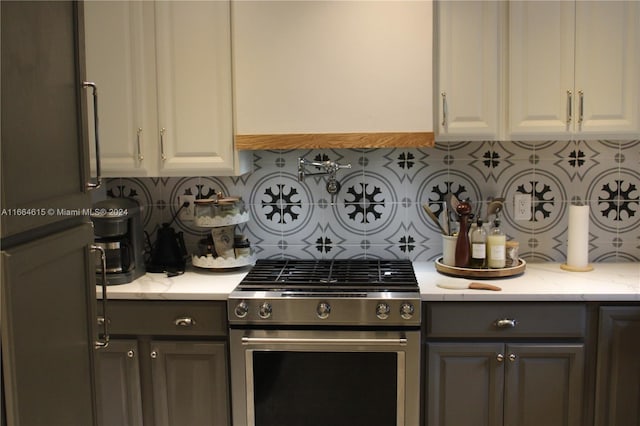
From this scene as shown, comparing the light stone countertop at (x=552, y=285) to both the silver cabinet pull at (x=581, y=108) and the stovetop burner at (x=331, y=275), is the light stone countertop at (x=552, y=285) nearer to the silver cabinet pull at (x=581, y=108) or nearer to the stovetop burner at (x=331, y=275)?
the stovetop burner at (x=331, y=275)

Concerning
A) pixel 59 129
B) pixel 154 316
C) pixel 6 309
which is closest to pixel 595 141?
pixel 154 316

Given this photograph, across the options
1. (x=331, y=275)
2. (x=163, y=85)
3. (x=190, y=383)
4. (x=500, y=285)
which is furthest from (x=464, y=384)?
(x=163, y=85)

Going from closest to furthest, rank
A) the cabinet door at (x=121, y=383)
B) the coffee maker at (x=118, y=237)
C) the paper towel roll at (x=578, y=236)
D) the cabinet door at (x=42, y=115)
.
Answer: the cabinet door at (x=42, y=115) < the cabinet door at (x=121, y=383) < the coffee maker at (x=118, y=237) < the paper towel roll at (x=578, y=236)

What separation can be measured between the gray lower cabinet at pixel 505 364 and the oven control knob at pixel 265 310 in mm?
613

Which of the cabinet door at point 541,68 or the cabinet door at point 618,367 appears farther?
the cabinet door at point 541,68

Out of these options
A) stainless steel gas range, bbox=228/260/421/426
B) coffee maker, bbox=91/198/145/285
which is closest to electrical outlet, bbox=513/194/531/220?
stainless steel gas range, bbox=228/260/421/426

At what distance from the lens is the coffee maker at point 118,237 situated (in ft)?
9.19

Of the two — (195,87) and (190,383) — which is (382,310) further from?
(195,87)

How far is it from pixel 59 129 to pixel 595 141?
2.45m

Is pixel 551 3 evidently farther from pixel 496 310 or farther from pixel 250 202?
pixel 250 202

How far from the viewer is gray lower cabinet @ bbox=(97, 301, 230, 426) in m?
2.66

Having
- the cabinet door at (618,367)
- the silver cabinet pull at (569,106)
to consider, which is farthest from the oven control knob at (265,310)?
the silver cabinet pull at (569,106)

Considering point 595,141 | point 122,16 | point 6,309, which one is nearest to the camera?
point 6,309

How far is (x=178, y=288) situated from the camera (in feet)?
8.93
